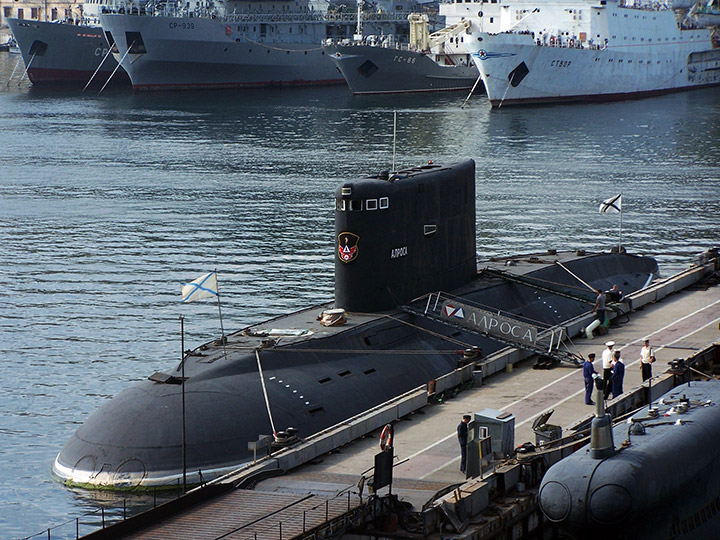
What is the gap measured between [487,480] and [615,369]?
6297 millimetres

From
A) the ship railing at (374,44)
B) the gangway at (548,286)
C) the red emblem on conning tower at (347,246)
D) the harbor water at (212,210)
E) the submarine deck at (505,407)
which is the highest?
the ship railing at (374,44)

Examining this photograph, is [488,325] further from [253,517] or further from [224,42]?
[224,42]

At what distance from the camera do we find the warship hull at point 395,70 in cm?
11869

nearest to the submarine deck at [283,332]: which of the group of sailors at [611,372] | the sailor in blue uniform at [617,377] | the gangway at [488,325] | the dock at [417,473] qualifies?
the gangway at [488,325]

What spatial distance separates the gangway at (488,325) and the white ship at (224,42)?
98555mm

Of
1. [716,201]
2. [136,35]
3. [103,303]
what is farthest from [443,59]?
[103,303]

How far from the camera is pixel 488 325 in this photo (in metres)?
29.0

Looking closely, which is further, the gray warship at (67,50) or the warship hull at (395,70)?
the gray warship at (67,50)

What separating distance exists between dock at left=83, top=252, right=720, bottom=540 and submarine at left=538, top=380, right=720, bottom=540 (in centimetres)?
160

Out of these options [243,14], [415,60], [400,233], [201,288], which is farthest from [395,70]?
[201,288]

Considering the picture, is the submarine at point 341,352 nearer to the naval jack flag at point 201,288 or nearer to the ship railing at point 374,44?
the naval jack flag at point 201,288

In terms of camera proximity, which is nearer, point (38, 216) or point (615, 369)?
point (615, 369)

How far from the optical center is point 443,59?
405 feet

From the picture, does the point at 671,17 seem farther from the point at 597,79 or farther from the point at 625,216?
the point at 625,216
